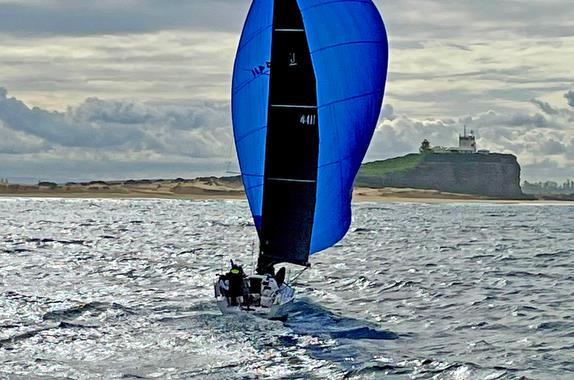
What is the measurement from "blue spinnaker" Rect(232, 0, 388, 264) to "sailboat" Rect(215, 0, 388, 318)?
25 mm

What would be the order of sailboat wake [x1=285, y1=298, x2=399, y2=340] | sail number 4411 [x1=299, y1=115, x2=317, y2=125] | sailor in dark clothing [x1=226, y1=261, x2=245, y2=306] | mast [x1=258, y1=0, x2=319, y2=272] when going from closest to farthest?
sailboat wake [x1=285, y1=298, x2=399, y2=340], sailor in dark clothing [x1=226, y1=261, x2=245, y2=306], mast [x1=258, y1=0, x2=319, y2=272], sail number 4411 [x1=299, y1=115, x2=317, y2=125]

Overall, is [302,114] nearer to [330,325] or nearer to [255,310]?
[255,310]

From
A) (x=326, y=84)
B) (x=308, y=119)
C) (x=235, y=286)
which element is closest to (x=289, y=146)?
(x=308, y=119)

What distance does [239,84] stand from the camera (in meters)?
27.3

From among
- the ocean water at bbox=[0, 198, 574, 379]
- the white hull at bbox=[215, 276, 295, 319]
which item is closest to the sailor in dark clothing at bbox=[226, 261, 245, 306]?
the white hull at bbox=[215, 276, 295, 319]

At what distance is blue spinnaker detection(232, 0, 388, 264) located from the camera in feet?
85.5

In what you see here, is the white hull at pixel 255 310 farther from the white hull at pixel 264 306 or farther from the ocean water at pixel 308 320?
the ocean water at pixel 308 320

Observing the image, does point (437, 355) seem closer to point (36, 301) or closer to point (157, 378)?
point (157, 378)

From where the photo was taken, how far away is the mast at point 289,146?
2630cm

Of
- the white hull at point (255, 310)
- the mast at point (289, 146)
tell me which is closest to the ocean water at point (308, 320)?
the white hull at point (255, 310)

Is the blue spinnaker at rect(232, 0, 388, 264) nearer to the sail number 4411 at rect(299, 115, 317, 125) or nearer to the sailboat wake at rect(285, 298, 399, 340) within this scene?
the sail number 4411 at rect(299, 115, 317, 125)

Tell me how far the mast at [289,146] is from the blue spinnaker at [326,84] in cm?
3

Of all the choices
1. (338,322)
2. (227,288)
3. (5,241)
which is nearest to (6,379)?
(227,288)

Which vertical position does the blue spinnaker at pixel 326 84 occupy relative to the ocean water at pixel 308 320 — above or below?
above
